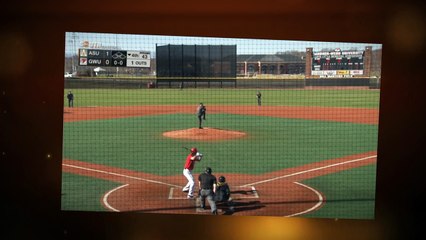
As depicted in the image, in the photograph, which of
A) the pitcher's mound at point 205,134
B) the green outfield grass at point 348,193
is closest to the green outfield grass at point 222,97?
the pitcher's mound at point 205,134

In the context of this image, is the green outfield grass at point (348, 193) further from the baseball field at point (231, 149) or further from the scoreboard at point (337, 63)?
the scoreboard at point (337, 63)

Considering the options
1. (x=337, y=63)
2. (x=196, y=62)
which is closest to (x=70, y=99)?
(x=196, y=62)

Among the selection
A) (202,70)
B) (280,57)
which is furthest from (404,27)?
(280,57)

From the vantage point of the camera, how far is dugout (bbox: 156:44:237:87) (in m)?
10.4

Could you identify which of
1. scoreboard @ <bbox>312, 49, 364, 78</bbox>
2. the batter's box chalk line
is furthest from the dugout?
the batter's box chalk line

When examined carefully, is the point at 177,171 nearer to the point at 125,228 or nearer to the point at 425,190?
the point at 125,228

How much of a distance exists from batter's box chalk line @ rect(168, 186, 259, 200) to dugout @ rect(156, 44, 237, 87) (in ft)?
15.8

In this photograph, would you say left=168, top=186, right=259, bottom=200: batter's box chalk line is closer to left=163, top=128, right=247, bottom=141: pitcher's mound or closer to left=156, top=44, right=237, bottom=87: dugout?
left=163, top=128, right=247, bottom=141: pitcher's mound

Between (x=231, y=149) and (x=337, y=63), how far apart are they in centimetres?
770

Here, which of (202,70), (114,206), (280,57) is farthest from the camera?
(280,57)

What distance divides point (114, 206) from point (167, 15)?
190 cm

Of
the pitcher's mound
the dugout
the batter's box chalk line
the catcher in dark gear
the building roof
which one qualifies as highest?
the building roof

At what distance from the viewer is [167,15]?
3.63 metres

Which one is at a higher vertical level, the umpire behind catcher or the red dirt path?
the umpire behind catcher
